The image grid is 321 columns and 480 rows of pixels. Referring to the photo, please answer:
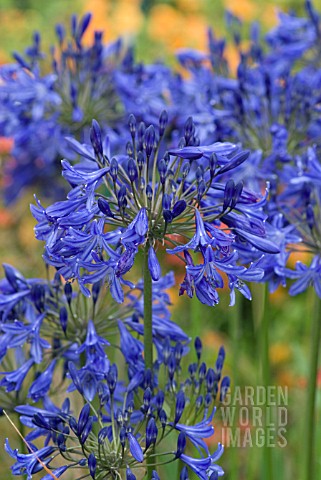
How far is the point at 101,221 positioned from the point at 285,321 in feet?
16.3

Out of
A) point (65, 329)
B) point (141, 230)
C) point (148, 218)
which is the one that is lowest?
point (65, 329)

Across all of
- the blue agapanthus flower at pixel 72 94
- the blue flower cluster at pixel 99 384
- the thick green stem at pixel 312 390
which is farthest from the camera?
the blue agapanthus flower at pixel 72 94

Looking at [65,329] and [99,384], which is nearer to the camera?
[99,384]

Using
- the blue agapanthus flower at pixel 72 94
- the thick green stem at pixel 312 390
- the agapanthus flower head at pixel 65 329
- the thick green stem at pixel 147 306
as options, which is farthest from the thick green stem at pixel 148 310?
the blue agapanthus flower at pixel 72 94

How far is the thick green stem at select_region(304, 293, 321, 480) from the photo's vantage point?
11.9 feet

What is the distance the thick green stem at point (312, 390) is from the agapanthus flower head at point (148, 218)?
0.98 meters

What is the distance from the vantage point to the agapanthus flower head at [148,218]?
2.54m

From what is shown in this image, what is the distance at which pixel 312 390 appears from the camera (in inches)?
144

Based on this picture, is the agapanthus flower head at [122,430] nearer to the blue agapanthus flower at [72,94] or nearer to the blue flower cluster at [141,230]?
the blue flower cluster at [141,230]

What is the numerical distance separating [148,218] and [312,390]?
4.70ft

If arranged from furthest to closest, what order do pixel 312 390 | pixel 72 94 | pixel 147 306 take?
pixel 72 94
pixel 312 390
pixel 147 306

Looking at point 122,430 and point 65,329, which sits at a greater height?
point 65,329

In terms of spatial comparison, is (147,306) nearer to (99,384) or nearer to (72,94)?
(99,384)

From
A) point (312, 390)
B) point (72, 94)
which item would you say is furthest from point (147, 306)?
point (72, 94)
